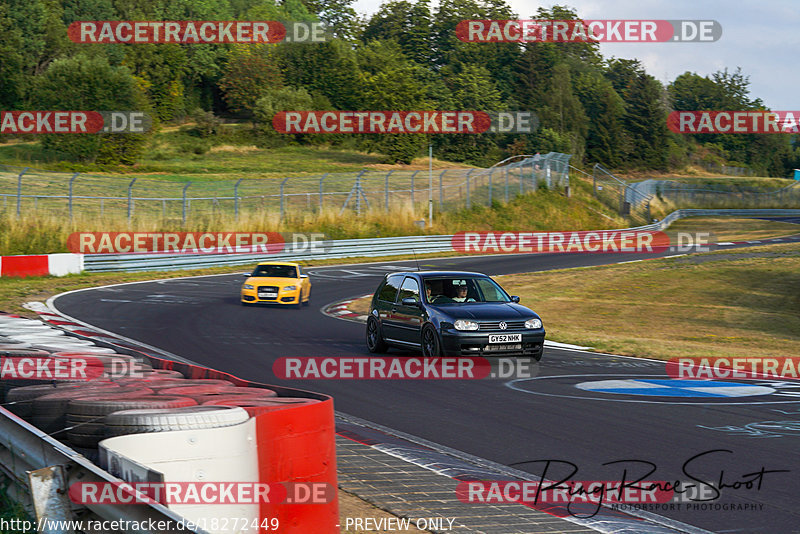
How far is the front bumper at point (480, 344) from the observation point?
13.2m

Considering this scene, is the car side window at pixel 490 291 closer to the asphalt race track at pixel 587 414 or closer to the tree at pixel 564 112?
the asphalt race track at pixel 587 414

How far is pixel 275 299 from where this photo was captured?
2403 cm

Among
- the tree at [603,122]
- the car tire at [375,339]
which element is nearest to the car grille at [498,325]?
the car tire at [375,339]

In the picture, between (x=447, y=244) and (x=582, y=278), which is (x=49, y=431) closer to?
(x=582, y=278)

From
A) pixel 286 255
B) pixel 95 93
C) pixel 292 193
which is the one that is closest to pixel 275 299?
pixel 286 255

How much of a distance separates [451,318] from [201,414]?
8.98 meters

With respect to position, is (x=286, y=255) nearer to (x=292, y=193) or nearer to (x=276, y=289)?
(x=292, y=193)

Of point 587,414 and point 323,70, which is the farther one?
point 323,70

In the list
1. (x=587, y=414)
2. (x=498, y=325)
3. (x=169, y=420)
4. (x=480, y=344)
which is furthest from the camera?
(x=498, y=325)

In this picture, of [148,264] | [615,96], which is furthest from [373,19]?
[148,264]

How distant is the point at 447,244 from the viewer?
150 feet

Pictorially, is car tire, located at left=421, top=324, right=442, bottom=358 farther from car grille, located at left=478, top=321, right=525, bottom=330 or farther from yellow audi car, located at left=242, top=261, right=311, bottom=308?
yellow audi car, located at left=242, top=261, right=311, bottom=308

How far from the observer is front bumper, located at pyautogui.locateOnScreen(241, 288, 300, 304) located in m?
24.0

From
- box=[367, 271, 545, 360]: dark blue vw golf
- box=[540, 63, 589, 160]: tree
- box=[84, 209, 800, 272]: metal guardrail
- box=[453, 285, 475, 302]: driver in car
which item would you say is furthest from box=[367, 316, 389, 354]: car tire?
box=[540, 63, 589, 160]: tree
